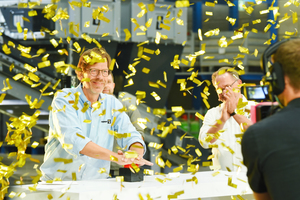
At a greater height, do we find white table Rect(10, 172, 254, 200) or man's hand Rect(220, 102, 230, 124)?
man's hand Rect(220, 102, 230, 124)

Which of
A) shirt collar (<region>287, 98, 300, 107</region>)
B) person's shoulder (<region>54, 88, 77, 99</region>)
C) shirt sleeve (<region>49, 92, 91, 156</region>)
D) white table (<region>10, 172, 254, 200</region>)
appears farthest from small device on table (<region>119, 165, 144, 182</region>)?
shirt collar (<region>287, 98, 300, 107</region>)

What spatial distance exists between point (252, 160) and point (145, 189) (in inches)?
31.3

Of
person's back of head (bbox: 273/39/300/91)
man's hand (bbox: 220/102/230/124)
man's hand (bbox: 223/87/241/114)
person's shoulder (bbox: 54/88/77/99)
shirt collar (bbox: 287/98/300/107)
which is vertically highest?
person's back of head (bbox: 273/39/300/91)

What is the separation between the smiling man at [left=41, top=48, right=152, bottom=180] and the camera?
6.91ft

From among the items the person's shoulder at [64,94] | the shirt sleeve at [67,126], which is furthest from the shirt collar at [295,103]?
the person's shoulder at [64,94]

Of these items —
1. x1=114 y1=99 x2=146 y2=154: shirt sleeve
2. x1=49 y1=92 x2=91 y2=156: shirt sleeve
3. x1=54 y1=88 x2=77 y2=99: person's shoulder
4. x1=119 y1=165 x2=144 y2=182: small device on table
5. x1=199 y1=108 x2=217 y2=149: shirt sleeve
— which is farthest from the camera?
x1=199 y1=108 x2=217 y2=149: shirt sleeve

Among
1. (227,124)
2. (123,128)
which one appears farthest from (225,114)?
(123,128)

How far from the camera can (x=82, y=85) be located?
8.29 feet

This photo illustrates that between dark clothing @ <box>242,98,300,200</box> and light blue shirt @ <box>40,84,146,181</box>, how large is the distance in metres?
1.14

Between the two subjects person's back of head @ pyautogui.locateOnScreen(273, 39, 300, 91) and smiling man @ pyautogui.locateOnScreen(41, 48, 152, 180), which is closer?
person's back of head @ pyautogui.locateOnScreen(273, 39, 300, 91)

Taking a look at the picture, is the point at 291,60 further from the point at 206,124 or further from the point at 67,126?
the point at 206,124

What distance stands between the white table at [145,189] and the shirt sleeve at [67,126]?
214mm

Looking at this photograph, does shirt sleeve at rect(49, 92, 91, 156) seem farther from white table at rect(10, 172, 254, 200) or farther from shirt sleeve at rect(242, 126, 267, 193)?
shirt sleeve at rect(242, 126, 267, 193)

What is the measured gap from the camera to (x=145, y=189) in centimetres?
186
